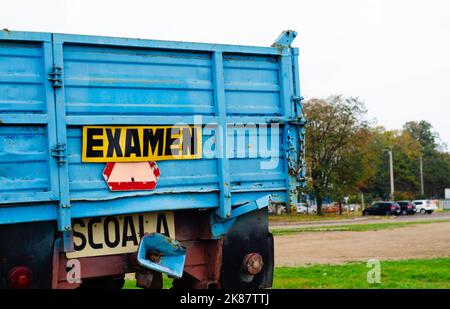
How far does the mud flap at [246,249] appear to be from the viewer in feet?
21.7

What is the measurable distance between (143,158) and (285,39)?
6.70 feet

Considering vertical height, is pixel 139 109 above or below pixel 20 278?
above

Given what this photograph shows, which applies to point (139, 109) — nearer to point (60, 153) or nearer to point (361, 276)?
point (60, 153)

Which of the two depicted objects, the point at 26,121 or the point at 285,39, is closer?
the point at 26,121

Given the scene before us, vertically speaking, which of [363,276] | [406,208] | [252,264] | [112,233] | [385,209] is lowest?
[406,208]

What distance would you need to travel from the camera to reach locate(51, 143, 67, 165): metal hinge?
5691 millimetres

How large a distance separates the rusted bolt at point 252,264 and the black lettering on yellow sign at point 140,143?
110cm

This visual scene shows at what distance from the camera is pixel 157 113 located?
248 inches

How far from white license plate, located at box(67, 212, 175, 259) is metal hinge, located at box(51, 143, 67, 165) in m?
0.58

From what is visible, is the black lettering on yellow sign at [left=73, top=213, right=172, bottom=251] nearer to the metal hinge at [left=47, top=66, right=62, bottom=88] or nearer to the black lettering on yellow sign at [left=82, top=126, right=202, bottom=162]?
the black lettering on yellow sign at [left=82, top=126, right=202, bottom=162]

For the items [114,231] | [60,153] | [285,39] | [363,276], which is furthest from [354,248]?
[60,153]

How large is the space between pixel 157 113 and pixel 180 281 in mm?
1781

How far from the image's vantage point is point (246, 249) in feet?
22.0

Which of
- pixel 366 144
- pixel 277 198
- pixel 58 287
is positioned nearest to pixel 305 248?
pixel 277 198
